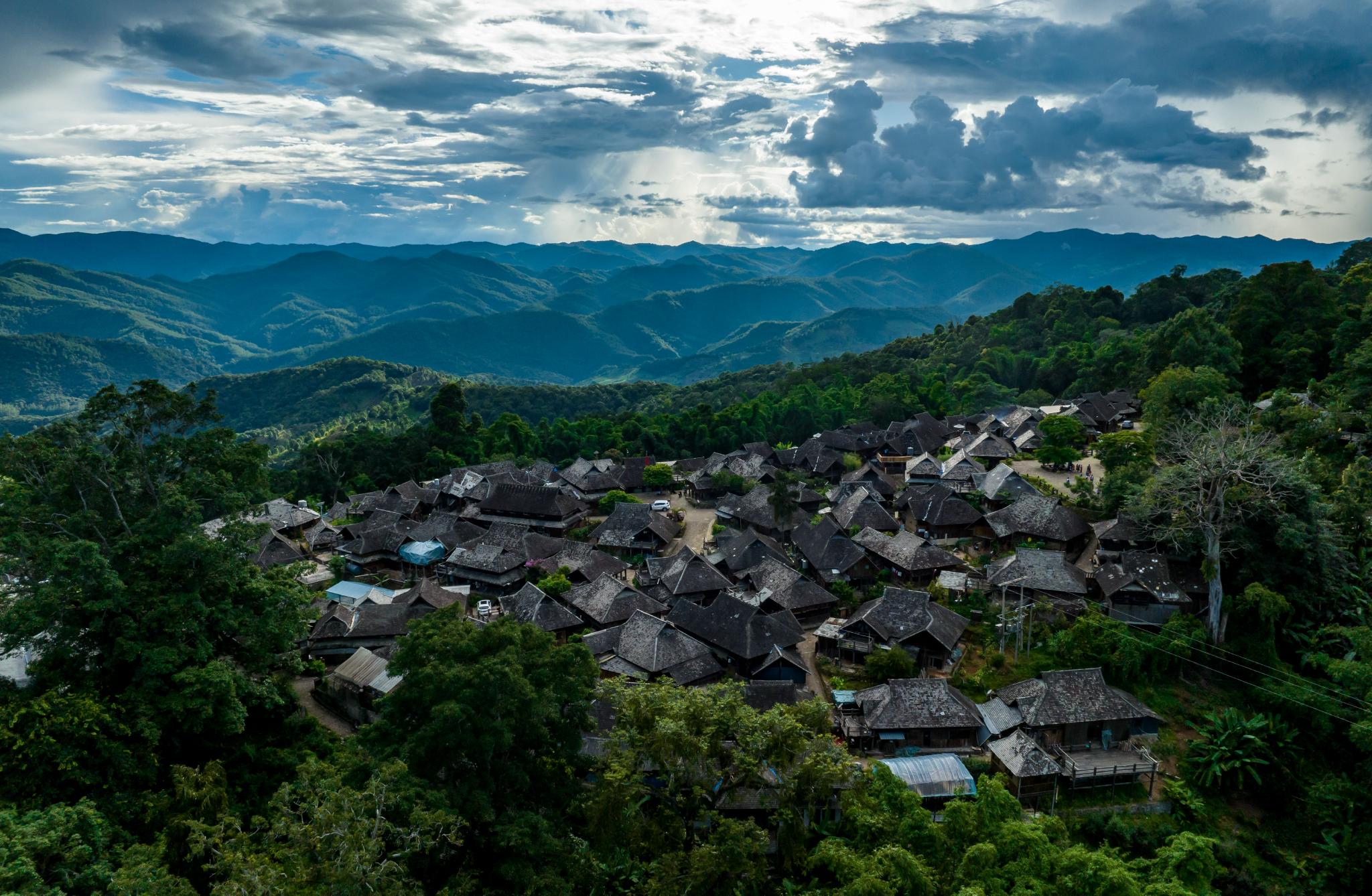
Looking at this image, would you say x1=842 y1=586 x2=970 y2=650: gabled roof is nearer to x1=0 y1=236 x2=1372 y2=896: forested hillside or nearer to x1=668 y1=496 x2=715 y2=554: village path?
x1=0 y1=236 x2=1372 y2=896: forested hillside

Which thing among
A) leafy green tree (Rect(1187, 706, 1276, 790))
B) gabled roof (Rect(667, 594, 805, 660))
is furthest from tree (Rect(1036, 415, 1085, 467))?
gabled roof (Rect(667, 594, 805, 660))

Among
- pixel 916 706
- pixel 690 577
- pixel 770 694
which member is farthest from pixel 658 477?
pixel 916 706

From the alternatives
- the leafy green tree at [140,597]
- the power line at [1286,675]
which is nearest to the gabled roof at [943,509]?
the power line at [1286,675]

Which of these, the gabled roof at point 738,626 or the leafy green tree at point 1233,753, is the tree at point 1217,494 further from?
the gabled roof at point 738,626

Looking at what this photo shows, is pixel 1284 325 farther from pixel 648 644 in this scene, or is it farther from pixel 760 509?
pixel 648 644

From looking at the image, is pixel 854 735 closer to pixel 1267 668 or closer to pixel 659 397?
pixel 1267 668

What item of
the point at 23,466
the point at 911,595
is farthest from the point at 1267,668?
the point at 23,466
